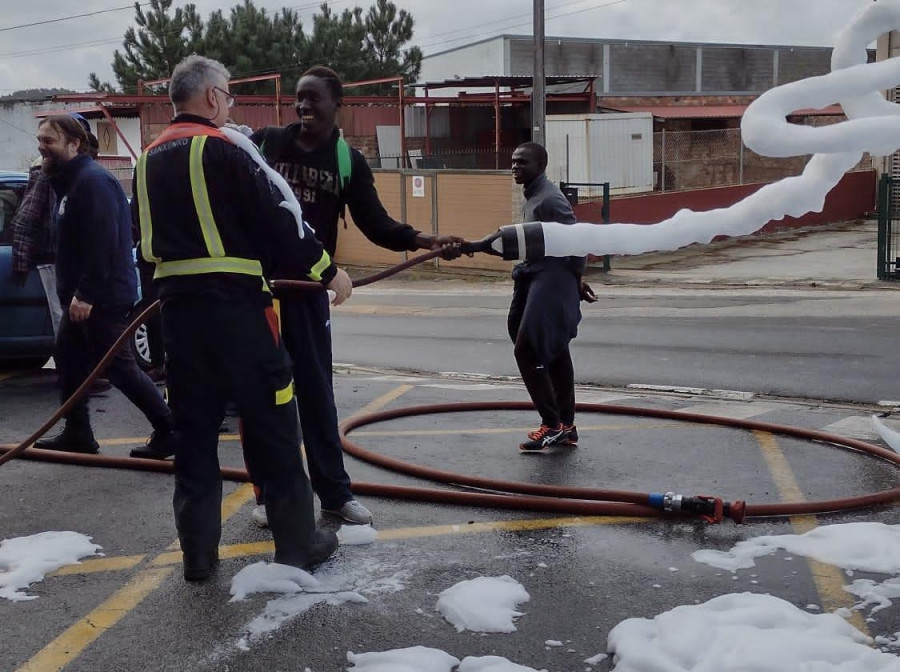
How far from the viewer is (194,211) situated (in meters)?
4.38

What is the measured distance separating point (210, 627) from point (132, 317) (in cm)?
513

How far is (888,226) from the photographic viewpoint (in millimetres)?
18234

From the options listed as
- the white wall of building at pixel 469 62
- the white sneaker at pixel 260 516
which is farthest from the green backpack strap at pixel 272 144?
the white wall of building at pixel 469 62

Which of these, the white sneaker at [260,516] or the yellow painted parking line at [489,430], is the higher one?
the white sneaker at [260,516]

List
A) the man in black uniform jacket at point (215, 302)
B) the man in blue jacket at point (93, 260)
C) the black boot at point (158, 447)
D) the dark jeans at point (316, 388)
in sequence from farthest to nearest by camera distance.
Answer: the black boot at point (158, 447) < the man in blue jacket at point (93, 260) < the dark jeans at point (316, 388) < the man in black uniform jacket at point (215, 302)

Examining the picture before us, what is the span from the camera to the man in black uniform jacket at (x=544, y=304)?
6582 mm

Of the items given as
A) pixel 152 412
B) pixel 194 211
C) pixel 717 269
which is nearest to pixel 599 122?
pixel 717 269

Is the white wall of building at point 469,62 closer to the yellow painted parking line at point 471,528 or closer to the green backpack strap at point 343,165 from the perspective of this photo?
the green backpack strap at point 343,165

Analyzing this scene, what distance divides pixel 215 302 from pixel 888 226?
52.8ft

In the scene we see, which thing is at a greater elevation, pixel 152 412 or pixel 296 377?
pixel 296 377

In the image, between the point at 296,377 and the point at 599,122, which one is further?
the point at 599,122

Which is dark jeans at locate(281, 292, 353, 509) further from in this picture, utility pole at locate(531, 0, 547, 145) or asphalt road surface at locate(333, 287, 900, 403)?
utility pole at locate(531, 0, 547, 145)

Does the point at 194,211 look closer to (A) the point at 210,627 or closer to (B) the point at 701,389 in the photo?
(A) the point at 210,627

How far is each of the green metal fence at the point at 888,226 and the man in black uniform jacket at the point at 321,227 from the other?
46.8 feet
